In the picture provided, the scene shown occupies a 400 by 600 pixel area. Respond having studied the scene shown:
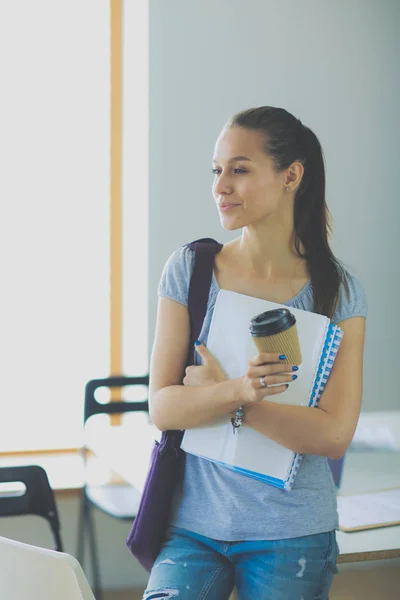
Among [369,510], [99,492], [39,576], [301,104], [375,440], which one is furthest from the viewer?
[301,104]

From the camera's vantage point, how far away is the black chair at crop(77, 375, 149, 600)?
9.29 ft

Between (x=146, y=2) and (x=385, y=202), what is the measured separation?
4.67 feet

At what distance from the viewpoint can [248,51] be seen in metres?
3.47

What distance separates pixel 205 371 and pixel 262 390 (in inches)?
5.1

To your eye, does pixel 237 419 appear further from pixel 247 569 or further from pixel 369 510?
pixel 369 510

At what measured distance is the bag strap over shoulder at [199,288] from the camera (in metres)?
1.34

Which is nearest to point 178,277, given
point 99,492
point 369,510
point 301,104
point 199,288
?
point 199,288

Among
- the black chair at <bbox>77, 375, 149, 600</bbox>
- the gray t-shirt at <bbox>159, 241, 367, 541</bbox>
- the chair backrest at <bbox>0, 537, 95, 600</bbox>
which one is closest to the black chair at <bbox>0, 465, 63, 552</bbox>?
the black chair at <bbox>77, 375, 149, 600</bbox>

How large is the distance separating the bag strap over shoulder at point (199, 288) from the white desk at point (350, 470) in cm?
21

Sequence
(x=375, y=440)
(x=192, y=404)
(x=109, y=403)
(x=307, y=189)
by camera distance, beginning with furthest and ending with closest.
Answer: (x=109, y=403) → (x=375, y=440) → (x=307, y=189) → (x=192, y=404)

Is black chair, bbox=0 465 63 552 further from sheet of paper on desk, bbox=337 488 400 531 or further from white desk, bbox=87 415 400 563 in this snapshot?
sheet of paper on desk, bbox=337 488 400 531

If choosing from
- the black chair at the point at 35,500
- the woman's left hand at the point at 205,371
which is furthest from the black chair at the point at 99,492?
the woman's left hand at the point at 205,371

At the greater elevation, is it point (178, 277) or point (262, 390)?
point (178, 277)

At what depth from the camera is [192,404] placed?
1288 millimetres
